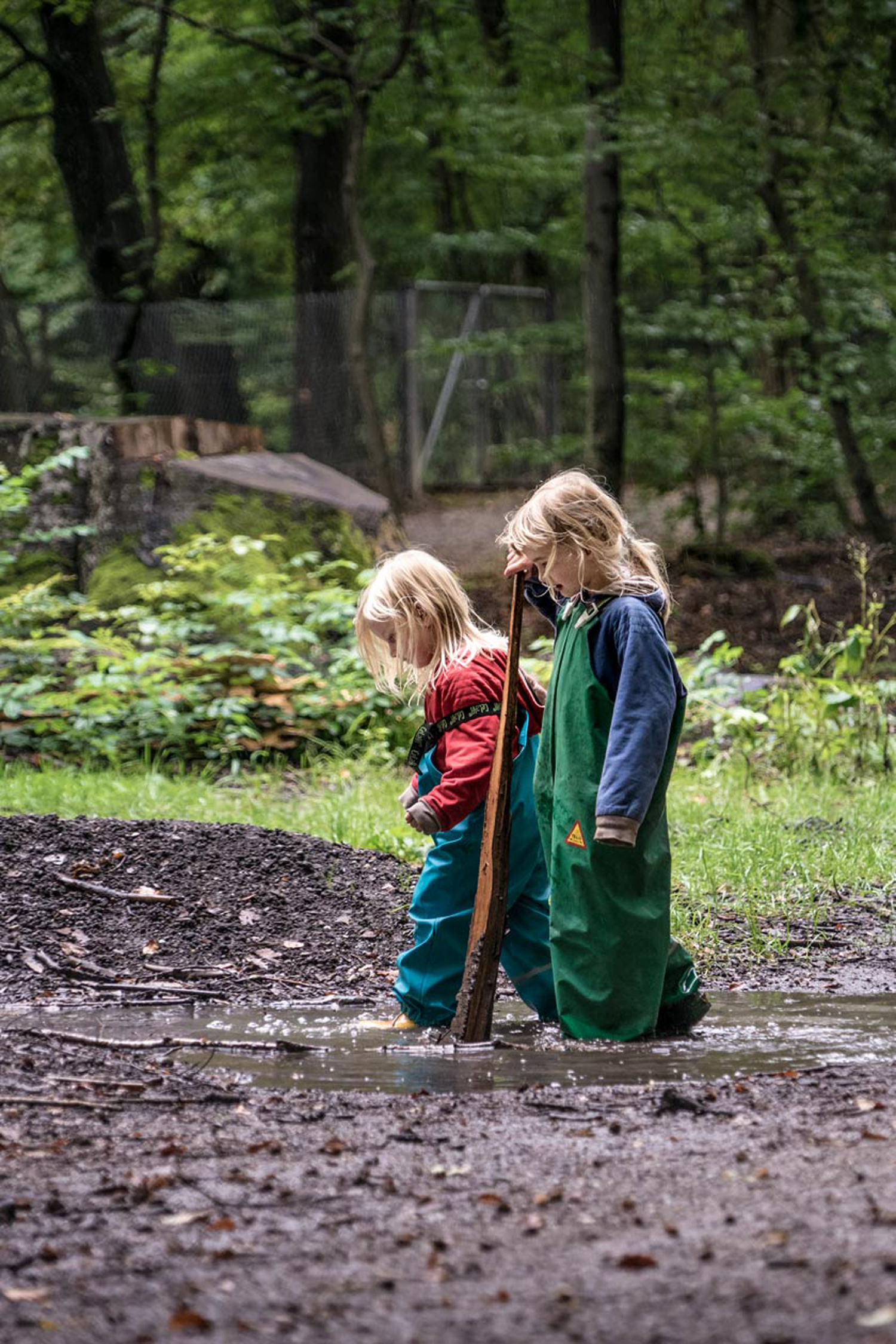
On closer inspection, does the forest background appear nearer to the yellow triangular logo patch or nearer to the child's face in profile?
the yellow triangular logo patch

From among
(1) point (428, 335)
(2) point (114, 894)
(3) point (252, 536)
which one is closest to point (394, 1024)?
(2) point (114, 894)

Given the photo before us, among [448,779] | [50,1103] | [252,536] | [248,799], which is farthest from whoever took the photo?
[252,536]

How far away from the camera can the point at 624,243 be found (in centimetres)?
1630

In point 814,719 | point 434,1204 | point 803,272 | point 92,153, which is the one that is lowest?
point 814,719

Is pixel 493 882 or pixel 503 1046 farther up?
pixel 493 882

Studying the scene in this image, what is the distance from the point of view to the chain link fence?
16969 millimetres

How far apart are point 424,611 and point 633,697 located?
75 centimetres

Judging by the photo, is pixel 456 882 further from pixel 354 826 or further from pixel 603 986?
pixel 354 826

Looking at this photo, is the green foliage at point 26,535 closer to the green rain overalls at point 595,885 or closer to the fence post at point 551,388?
the green rain overalls at point 595,885

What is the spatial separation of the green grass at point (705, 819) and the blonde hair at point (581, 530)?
1.65 m

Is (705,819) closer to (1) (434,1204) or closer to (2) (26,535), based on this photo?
(1) (434,1204)

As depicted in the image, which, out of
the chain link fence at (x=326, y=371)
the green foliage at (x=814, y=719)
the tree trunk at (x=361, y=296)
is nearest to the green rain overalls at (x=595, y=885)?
the green foliage at (x=814, y=719)

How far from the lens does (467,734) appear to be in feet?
12.8

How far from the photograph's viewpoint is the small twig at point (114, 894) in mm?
5020
